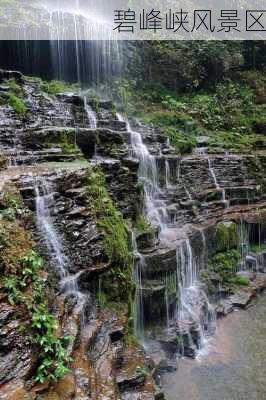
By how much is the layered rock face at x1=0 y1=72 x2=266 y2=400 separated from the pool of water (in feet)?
1.39

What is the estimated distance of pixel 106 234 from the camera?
7.72 m

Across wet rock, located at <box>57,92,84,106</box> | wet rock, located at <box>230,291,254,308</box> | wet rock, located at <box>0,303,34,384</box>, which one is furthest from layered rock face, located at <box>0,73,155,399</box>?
wet rock, located at <box>230,291,254,308</box>

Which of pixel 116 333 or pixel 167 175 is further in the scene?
pixel 167 175

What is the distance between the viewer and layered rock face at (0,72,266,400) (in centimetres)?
613

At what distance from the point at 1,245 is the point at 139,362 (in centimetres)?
350

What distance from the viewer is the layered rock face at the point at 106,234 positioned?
20.1 ft

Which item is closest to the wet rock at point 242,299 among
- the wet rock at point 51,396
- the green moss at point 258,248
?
the green moss at point 258,248

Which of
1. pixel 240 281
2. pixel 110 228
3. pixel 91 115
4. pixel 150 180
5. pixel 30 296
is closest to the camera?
pixel 30 296

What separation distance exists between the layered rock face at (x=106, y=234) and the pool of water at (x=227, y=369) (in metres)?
0.42

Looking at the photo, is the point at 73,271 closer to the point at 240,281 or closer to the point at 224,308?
the point at 224,308

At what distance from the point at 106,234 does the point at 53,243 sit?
3.81ft

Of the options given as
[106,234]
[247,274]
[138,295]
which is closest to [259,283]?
[247,274]

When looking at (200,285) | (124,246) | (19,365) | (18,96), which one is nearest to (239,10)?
(18,96)

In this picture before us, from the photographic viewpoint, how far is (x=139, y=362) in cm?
714
